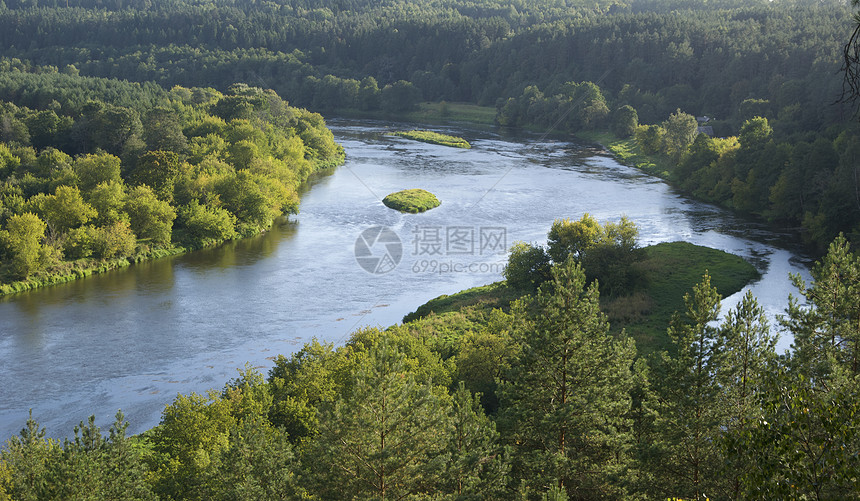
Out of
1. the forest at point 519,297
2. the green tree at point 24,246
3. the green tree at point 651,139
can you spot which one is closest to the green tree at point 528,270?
the forest at point 519,297

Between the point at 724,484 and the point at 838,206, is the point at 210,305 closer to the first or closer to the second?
the point at 724,484

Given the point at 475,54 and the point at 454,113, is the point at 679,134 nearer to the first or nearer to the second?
the point at 454,113

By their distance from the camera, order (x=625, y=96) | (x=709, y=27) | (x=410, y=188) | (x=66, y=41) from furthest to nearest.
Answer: (x=66, y=41) < (x=709, y=27) < (x=625, y=96) < (x=410, y=188)

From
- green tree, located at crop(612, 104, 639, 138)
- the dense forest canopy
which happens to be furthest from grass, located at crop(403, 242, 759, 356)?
green tree, located at crop(612, 104, 639, 138)

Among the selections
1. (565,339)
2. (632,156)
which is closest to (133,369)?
(565,339)

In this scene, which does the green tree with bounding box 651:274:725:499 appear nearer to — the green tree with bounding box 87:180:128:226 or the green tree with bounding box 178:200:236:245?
the green tree with bounding box 178:200:236:245
